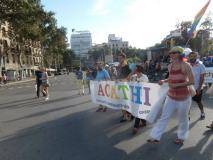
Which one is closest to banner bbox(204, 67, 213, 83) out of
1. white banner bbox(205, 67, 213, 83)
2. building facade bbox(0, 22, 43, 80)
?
white banner bbox(205, 67, 213, 83)

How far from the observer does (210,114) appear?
10.3 m

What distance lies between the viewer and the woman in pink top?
6.64 meters

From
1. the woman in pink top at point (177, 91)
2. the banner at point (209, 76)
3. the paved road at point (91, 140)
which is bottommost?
the paved road at point (91, 140)

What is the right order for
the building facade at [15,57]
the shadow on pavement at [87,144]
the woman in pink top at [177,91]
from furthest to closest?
the building facade at [15,57] → the woman in pink top at [177,91] → the shadow on pavement at [87,144]

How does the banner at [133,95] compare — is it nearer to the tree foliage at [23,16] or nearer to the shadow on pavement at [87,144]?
the shadow on pavement at [87,144]

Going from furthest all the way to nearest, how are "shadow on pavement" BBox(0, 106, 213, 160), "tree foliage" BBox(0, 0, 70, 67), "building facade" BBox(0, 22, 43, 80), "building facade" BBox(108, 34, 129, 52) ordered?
"building facade" BBox(108, 34, 129, 52), "building facade" BBox(0, 22, 43, 80), "tree foliage" BBox(0, 0, 70, 67), "shadow on pavement" BBox(0, 106, 213, 160)

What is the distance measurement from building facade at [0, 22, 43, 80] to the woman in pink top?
6255cm

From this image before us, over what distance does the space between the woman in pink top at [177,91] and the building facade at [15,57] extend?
62552 millimetres

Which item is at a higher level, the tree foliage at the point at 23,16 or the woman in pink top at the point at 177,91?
the tree foliage at the point at 23,16

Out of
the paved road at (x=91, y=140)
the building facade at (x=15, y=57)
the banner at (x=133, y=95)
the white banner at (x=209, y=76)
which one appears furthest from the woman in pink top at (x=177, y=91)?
the building facade at (x=15, y=57)

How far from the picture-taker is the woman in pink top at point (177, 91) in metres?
6.64

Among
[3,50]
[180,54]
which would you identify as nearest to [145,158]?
[180,54]

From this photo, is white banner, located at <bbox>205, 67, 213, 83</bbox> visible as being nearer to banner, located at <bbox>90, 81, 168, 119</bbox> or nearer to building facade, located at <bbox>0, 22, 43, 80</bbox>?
banner, located at <bbox>90, 81, 168, 119</bbox>

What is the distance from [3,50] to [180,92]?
71.8 metres
